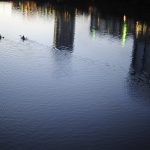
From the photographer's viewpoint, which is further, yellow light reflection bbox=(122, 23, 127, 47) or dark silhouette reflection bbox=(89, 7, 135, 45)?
dark silhouette reflection bbox=(89, 7, 135, 45)

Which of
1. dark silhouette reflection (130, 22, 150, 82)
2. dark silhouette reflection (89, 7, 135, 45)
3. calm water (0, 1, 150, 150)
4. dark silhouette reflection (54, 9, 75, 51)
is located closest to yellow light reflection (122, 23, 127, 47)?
dark silhouette reflection (89, 7, 135, 45)

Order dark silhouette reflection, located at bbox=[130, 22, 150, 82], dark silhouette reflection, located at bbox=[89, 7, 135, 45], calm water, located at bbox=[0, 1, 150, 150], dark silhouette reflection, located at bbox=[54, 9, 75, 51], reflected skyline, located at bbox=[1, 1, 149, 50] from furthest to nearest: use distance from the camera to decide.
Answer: dark silhouette reflection, located at bbox=[89, 7, 135, 45] < reflected skyline, located at bbox=[1, 1, 149, 50] < dark silhouette reflection, located at bbox=[54, 9, 75, 51] < dark silhouette reflection, located at bbox=[130, 22, 150, 82] < calm water, located at bbox=[0, 1, 150, 150]

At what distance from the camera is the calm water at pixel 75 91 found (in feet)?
139

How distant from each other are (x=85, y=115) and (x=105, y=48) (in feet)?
133

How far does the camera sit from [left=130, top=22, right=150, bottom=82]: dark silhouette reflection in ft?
216

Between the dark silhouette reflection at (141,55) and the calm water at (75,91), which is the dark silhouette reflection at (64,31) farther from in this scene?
the dark silhouette reflection at (141,55)

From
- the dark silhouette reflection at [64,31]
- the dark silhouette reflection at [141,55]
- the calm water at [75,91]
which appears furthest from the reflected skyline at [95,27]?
the dark silhouette reflection at [141,55]

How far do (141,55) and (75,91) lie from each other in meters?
26.5

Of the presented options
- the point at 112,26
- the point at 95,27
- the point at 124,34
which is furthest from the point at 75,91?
the point at 112,26

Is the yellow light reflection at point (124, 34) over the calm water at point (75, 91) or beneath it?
over

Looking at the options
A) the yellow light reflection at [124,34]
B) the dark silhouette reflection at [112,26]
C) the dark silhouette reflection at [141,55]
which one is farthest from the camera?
the dark silhouette reflection at [112,26]

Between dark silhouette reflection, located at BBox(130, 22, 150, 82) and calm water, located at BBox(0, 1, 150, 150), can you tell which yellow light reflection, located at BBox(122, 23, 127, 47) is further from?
dark silhouette reflection, located at BBox(130, 22, 150, 82)

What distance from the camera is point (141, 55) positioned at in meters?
78.4

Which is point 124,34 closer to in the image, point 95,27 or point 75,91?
point 95,27
